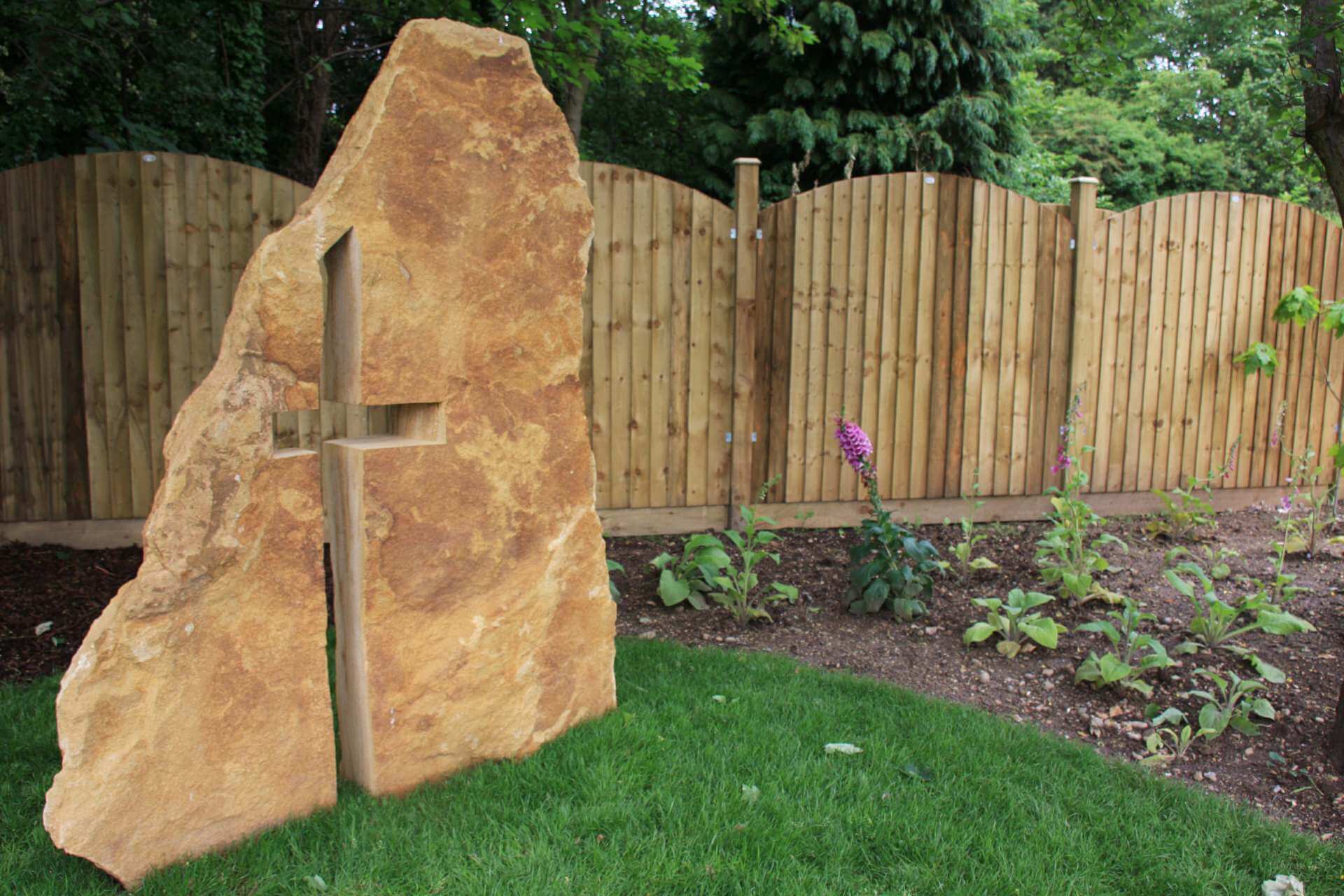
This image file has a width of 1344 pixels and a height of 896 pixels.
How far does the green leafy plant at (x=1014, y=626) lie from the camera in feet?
13.6

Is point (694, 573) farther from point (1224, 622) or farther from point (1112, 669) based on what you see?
point (1224, 622)

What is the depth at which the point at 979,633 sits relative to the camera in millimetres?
4215

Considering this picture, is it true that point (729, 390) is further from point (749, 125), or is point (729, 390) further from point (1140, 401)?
point (749, 125)

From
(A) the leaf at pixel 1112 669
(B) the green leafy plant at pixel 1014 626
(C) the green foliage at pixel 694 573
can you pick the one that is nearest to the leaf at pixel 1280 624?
(A) the leaf at pixel 1112 669

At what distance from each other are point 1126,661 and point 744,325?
2.90 metres

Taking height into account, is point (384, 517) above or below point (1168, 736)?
above

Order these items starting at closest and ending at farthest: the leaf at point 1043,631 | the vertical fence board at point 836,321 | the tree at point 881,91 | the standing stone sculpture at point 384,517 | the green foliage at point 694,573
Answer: the standing stone sculpture at point 384,517, the leaf at point 1043,631, the green foliage at point 694,573, the vertical fence board at point 836,321, the tree at point 881,91

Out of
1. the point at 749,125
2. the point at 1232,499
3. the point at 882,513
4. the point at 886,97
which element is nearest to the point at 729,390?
the point at 882,513

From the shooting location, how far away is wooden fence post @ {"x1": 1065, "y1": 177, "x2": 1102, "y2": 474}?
6418 mm

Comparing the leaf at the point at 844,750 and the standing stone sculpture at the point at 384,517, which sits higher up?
the standing stone sculpture at the point at 384,517

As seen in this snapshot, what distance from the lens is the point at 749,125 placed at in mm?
10531

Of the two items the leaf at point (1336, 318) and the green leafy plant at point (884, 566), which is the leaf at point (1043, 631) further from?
the leaf at point (1336, 318)

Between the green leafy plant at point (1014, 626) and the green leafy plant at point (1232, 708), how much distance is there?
0.58 meters

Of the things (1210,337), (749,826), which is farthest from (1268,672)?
(1210,337)
